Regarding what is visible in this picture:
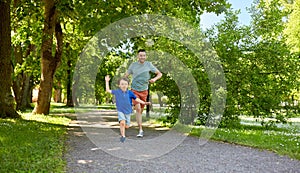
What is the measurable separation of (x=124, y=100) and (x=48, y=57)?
13.6m

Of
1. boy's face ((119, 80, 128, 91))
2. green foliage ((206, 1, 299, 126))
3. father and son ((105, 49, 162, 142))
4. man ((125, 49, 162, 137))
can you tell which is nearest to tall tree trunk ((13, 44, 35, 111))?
green foliage ((206, 1, 299, 126))

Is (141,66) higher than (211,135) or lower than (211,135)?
higher

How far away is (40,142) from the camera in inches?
351

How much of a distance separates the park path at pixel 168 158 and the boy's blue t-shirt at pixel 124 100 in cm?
115

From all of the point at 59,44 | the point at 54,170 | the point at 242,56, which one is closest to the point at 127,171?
the point at 54,170

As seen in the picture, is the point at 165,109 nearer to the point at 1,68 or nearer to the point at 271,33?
the point at 271,33

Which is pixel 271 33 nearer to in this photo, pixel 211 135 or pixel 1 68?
pixel 211 135

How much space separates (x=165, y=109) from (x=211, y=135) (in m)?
4.82

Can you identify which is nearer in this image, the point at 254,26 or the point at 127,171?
the point at 127,171

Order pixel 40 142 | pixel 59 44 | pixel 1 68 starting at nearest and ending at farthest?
pixel 40 142 < pixel 1 68 < pixel 59 44

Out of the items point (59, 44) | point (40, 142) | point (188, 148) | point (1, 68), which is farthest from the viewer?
point (59, 44)

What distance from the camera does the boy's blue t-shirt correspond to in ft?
20.3

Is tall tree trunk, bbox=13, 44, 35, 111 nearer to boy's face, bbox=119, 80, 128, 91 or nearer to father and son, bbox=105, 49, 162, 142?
father and son, bbox=105, 49, 162, 142

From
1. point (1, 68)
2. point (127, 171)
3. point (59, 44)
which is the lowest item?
point (127, 171)
